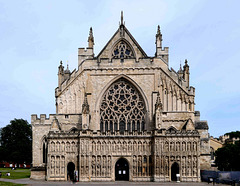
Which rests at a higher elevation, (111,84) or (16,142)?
(111,84)

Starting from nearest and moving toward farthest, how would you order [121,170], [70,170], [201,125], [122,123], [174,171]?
[174,171] < [121,170] < [70,170] < [122,123] < [201,125]

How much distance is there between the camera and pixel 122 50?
51.8 m

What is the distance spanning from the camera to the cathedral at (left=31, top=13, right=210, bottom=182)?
44.0m

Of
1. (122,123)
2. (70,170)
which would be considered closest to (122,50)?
(122,123)

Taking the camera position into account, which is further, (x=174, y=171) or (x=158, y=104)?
(x=158, y=104)

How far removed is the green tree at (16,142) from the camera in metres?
86.9

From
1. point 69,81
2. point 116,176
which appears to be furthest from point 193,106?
point 69,81

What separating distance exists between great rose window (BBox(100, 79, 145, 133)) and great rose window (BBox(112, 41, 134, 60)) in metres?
4.99

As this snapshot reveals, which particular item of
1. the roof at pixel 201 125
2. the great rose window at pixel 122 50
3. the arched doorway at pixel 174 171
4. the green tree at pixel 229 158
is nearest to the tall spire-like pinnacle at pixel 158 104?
the roof at pixel 201 125

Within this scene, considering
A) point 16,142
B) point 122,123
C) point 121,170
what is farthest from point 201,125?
point 16,142

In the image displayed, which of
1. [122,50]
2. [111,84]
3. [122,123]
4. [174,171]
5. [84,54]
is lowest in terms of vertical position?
[174,171]

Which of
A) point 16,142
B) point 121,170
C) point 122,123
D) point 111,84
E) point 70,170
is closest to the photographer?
point 121,170

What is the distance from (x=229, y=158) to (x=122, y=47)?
25.8m

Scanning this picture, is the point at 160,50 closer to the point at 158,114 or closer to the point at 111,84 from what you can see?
the point at 111,84
